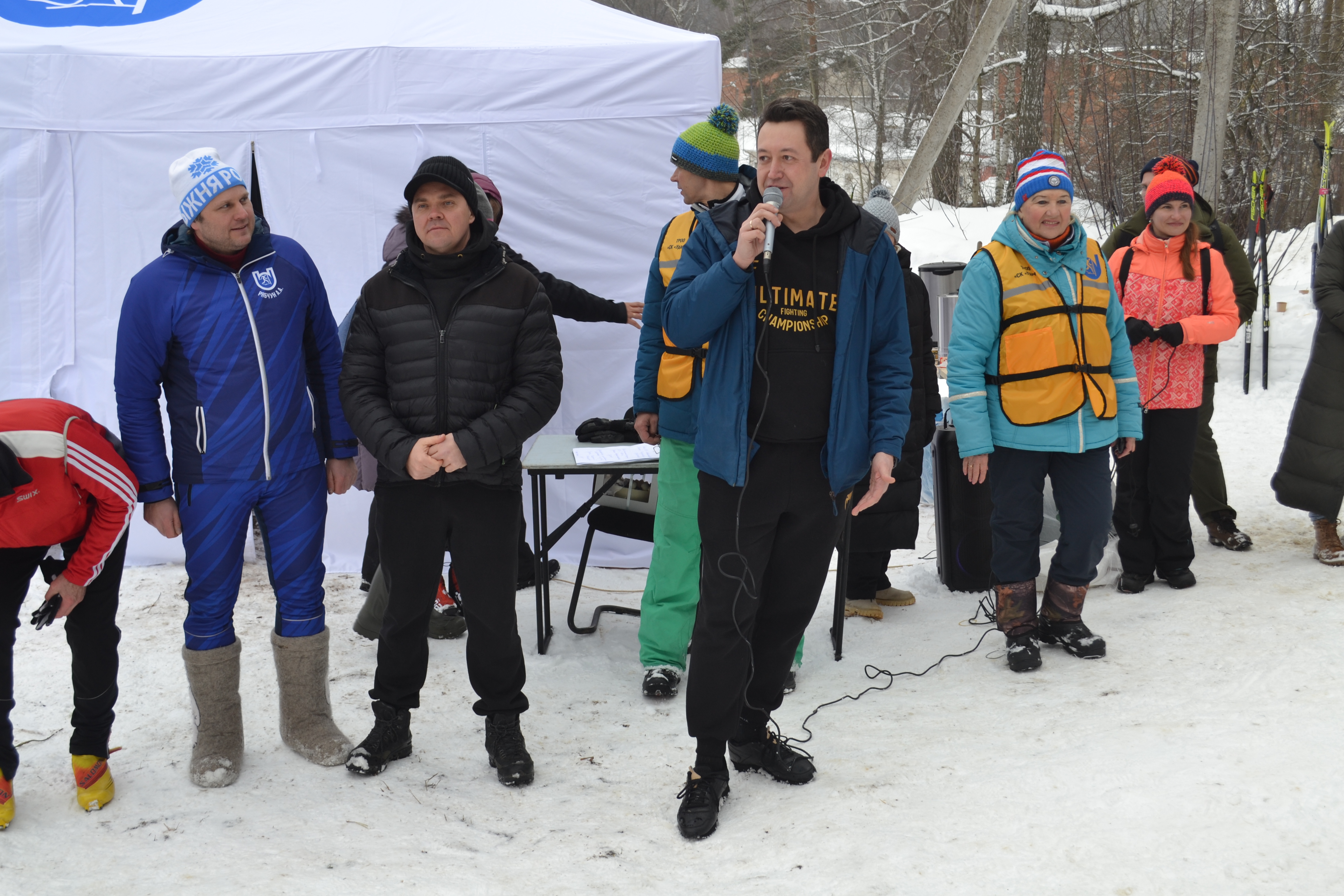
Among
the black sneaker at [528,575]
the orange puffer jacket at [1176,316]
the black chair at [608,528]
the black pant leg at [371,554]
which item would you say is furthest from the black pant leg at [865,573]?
the black pant leg at [371,554]

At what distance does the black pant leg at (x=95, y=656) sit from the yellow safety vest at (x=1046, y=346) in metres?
2.87

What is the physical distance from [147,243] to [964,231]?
10004 millimetres

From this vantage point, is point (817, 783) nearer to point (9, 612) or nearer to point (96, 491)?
point (96, 491)

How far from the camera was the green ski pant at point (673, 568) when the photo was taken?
357 cm

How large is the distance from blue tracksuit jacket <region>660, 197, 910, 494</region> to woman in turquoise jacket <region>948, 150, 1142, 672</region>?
111 cm

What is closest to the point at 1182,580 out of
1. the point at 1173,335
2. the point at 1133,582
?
the point at 1133,582

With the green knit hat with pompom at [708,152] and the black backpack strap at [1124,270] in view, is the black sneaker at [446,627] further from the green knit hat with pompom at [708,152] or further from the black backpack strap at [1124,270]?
the black backpack strap at [1124,270]

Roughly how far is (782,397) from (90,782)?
2185 mm

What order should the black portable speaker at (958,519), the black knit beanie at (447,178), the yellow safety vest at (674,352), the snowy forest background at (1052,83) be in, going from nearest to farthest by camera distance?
the black knit beanie at (447,178) → the yellow safety vest at (674,352) → the black portable speaker at (958,519) → the snowy forest background at (1052,83)

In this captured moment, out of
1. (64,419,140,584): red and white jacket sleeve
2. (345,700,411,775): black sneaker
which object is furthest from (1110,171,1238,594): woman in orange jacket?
(64,419,140,584): red and white jacket sleeve

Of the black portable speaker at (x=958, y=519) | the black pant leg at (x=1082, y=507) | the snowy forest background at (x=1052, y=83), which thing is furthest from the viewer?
the snowy forest background at (x=1052, y=83)

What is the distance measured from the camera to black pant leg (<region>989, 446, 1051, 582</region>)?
3717 millimetres

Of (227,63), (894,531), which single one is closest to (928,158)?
(894,531)

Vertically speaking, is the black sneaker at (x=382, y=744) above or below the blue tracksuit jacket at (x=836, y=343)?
below
